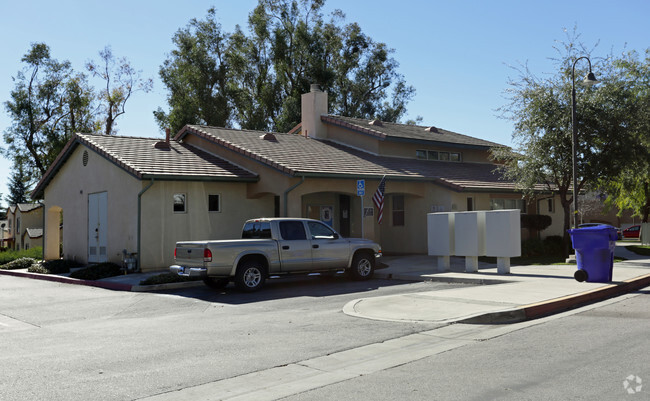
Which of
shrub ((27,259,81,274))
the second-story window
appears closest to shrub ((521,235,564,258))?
the second-story window

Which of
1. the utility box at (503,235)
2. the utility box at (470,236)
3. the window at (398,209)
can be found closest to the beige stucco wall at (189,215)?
the window at (398,209)

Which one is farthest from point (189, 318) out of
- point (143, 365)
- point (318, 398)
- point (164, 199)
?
point (164, 199)

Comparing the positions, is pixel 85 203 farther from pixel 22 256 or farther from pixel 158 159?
pixel 22 256

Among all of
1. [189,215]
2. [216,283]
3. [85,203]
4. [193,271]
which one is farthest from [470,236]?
[85,203]

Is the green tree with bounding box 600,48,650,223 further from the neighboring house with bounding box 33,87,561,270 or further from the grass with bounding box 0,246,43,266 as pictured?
the grass with bounding box 0,246,43,266

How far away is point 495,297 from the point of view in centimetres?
1170

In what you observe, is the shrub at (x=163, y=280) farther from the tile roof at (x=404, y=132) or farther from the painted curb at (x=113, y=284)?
the tile roof at (x=404, y=132)

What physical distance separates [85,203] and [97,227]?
1557mm

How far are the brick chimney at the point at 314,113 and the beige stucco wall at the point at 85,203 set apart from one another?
10572 mm

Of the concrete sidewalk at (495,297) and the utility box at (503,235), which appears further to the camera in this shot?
the utility box at (503,235)

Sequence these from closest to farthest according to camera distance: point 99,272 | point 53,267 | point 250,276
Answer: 1. point 250,276
2. point 99,272
3. point 53,267

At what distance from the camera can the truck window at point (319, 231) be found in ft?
51.0

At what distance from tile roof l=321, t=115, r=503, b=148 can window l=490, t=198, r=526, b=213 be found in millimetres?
3644

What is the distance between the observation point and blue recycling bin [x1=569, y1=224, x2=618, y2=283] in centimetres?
1375
